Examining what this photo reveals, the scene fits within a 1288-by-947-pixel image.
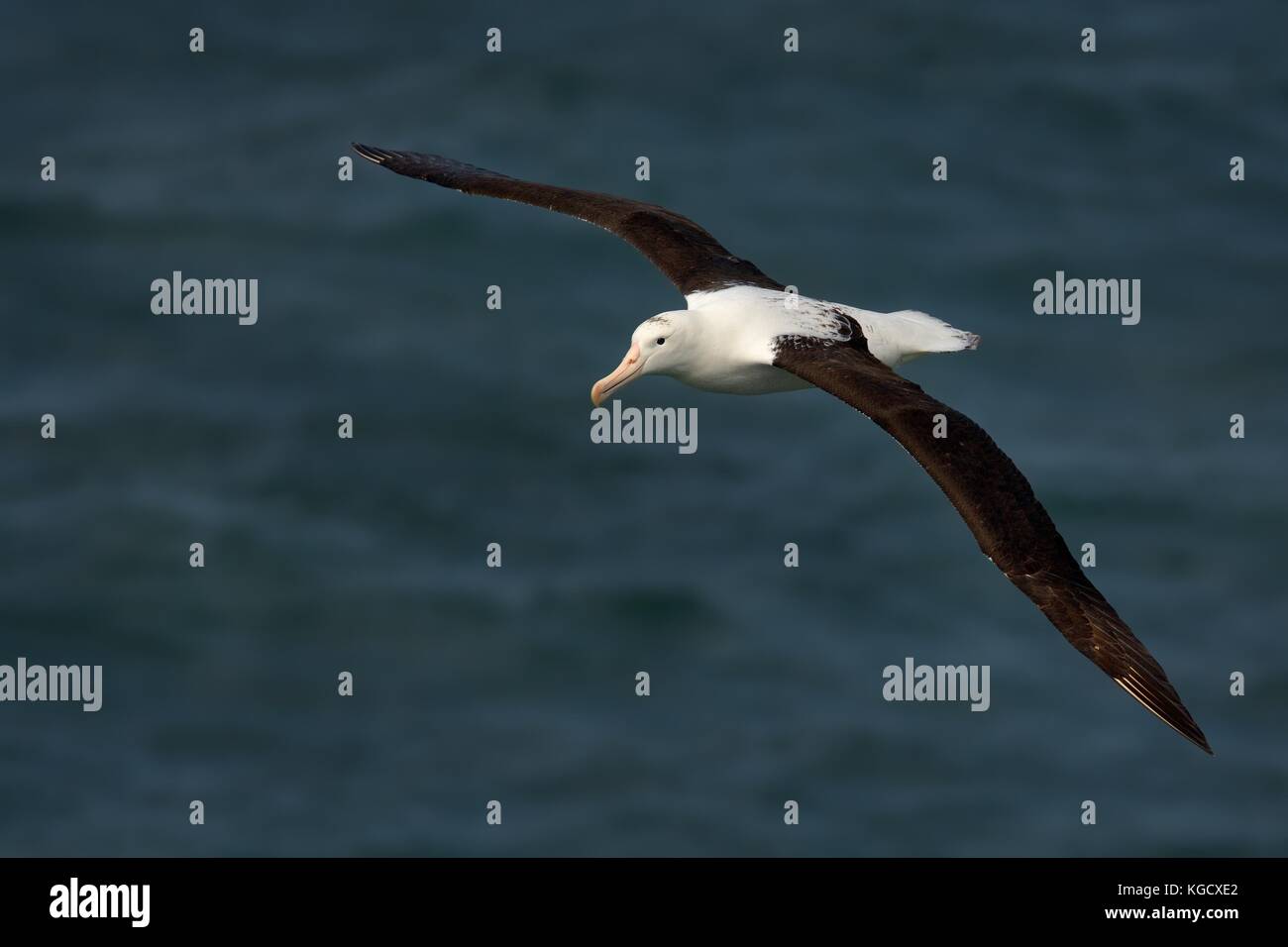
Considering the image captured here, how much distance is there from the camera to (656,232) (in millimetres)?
18375

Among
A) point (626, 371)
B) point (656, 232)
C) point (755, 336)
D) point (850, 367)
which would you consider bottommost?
point (850, 367)

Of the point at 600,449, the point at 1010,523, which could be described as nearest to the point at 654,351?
the point at 1010,523

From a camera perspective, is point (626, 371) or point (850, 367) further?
point (626, 371)

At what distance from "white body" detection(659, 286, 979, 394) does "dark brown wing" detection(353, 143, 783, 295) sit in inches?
20.4

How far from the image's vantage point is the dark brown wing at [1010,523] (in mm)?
14461

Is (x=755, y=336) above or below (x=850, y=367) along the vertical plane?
above

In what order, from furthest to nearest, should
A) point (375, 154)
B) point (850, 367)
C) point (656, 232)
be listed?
1. point (375, 154)
2. point (656, 232)
3. point (850, 367)

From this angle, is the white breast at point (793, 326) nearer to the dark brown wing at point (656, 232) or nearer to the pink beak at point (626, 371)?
the dark brown wing at point (656, 232)

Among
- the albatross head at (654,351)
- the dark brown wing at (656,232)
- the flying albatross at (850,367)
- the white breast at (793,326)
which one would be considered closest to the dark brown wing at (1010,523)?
the flying albatross at (850,367)

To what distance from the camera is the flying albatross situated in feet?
48.1

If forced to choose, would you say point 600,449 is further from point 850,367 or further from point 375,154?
point 850,367

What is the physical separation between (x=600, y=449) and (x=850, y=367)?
14001 mm

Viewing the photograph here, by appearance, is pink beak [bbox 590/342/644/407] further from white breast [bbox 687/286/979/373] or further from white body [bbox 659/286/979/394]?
white breast [bbox 687/286/979/373]
